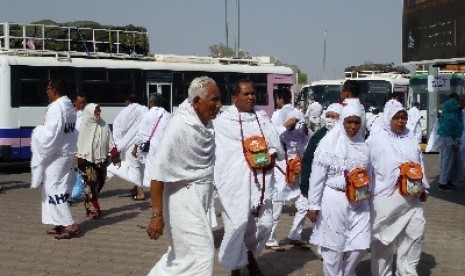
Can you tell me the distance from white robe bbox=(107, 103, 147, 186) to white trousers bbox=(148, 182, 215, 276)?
745 cm

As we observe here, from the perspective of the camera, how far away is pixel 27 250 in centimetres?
830

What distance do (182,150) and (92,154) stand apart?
19.5 feet

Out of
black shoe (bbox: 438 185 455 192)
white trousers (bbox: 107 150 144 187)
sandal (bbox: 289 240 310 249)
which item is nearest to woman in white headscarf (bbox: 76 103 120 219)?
white trousers (bbox: 107 150 144 187)

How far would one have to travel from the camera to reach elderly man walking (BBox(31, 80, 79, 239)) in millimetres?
8664

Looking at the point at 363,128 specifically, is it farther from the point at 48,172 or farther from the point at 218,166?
the point at 48,172

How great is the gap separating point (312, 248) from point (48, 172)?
319 centimetres

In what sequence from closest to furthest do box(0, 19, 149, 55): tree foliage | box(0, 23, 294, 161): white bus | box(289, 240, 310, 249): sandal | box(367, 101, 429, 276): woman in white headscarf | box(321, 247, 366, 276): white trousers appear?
box(321, 247, 366, 276): white trousers → box(367, 101, 429, 276): woman in white headscarf → box(289, 240, 310, 249): sandal → box(0, 23, 294, 161): white bus → box(0, 19, 149, 55): tree foliage

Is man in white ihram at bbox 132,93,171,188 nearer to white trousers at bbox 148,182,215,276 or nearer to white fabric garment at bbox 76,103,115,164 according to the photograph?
white fabric garment at bbox 76,103,115,164

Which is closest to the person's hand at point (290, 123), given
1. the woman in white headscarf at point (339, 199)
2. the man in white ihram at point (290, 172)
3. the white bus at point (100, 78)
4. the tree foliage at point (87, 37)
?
the man in white ihram at point (290, 172)

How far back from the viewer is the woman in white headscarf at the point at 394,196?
650 cm

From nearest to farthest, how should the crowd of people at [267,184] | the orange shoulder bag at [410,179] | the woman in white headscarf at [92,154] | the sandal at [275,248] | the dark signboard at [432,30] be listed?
the crowd of people at [267,184] → the orange shoulder bag at [410,179] → the sandal at [275,248] → the woman in white headscarf at [92,154] → the dark signboard at [432,30]

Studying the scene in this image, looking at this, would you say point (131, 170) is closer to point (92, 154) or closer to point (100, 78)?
point (92, 154)

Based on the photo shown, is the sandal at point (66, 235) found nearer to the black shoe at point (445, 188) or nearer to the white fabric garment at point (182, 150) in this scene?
the white fabric garment at point (182, 150)

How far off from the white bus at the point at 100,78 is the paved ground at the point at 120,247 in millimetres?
5533
